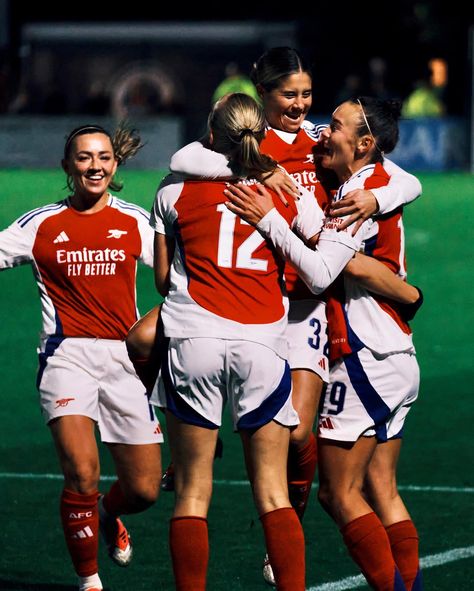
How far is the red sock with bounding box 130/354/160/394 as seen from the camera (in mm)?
6199

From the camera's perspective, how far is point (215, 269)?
590cm

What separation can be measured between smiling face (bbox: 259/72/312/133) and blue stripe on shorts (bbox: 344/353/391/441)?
1186mm

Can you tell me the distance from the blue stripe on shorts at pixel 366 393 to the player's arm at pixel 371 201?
54cm

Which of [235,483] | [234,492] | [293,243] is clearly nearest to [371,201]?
[293,243]

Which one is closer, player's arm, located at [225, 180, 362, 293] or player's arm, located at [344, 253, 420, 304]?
player's arm, located at [225, 180, 362, 293]

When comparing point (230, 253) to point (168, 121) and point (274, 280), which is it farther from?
point (168, 121)

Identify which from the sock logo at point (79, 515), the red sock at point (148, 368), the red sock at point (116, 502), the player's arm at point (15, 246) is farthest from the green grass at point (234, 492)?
the player's arm at point (15, 246)

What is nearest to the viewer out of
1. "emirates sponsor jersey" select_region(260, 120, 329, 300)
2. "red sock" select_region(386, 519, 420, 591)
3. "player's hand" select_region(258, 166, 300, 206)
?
"player's hand" select_region(258, 166, 300, 206)

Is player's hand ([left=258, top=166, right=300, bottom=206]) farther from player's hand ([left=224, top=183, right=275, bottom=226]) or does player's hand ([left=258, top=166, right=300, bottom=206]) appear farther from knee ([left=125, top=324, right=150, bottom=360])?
knee ([left=125, top=324, right=150, bottom=360])

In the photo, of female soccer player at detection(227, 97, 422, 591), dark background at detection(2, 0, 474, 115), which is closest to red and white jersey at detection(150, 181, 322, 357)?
female soccer player at detection(227, 97, 422, 591)

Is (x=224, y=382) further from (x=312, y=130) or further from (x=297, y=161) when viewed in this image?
(x=312, y=130)

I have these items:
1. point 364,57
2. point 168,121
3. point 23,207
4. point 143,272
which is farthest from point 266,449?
point 364,57

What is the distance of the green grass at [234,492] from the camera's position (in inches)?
290

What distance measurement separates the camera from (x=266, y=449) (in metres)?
5.93
